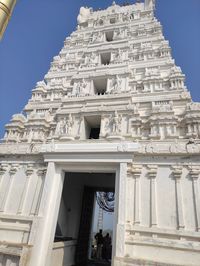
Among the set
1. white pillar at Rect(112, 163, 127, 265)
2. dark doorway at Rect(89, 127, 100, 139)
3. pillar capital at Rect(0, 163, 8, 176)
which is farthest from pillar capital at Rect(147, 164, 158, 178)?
pillar capital at Rect(0, 163, 8, 176)

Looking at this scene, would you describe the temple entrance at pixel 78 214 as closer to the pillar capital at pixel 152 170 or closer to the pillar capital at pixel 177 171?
the pillar capital at pixel 152 170

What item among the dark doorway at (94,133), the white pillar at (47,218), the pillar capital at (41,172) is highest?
the dark doorway at (94,133)

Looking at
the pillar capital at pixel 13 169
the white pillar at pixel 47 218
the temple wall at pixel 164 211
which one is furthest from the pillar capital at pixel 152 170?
the pillar capital at pixel 13 169

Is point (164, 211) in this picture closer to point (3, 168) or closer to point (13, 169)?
point (13, 169)

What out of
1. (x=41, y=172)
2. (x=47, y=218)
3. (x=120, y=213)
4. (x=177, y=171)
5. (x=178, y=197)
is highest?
(x=177, y=171)

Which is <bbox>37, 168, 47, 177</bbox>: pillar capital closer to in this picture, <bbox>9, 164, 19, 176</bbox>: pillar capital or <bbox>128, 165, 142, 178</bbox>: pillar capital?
Result: <bbox>9, 164, 19, 176</bbox>: pillar capital

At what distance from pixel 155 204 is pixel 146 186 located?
77 centimetres

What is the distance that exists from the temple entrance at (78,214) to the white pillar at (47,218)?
8.40ft

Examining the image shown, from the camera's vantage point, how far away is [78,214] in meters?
11.9

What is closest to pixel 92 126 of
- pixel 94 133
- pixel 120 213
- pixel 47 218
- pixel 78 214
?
pixel 94 133

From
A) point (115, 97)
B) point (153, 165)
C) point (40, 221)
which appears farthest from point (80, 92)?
point (40, 221)

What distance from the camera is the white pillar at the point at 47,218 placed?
7.36 metres

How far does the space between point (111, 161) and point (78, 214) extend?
560 cm

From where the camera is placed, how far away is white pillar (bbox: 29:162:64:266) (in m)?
7.36
